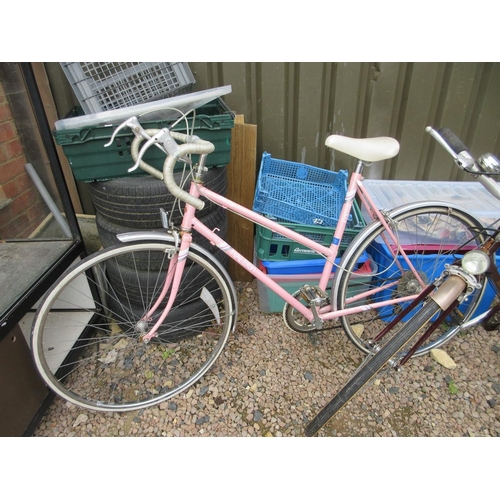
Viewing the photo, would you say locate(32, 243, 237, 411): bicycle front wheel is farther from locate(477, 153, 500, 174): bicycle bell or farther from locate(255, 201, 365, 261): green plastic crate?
locate(477, 153, 500, 174): bicycle bell

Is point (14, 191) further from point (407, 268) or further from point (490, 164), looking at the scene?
point (490, 164)

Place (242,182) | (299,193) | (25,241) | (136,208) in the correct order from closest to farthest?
(136,208)
(25,241)
(299,193)
(242,182)

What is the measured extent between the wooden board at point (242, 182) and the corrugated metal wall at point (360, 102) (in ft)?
1.11

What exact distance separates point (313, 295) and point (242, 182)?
109 cm

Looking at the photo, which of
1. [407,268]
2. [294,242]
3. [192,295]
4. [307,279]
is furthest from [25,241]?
[407,268]

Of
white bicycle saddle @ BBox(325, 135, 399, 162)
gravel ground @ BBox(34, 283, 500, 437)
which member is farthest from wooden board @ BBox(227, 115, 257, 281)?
white bicycle saddle @ BBox(325, 135, 399, 162)

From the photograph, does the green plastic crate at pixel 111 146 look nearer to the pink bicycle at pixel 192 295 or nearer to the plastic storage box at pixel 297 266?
the pink bicycle at pixel 192 295

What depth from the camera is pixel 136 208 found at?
208cm

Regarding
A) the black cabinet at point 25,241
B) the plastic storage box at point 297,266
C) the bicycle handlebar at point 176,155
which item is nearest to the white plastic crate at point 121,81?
the black cabinet at point 25,241

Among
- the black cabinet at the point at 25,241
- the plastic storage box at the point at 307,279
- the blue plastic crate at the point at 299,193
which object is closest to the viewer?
the black cabinet at the point at 25,241

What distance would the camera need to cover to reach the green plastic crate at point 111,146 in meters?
→ 1.92

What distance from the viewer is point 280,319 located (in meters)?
2.83

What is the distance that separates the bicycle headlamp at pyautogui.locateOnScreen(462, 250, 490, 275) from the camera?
59.9 inches

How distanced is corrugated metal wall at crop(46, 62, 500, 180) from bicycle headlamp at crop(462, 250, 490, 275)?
1724mm
